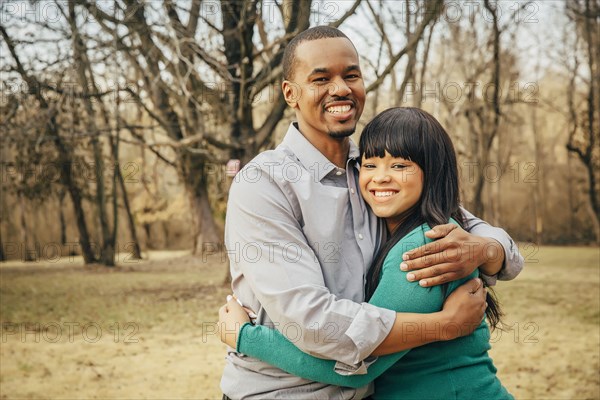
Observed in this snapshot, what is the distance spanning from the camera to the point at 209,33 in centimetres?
926

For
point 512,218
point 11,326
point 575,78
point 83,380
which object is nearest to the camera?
point 83,380

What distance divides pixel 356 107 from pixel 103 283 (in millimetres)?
9862

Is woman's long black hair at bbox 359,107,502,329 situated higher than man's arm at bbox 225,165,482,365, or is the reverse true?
woman's long black hair at bbox 359,107,502,329

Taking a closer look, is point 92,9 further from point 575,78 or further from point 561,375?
point 575,78

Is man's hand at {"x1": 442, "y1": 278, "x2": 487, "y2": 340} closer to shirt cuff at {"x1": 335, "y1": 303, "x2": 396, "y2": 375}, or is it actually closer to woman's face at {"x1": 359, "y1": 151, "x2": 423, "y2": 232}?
shirt cuff at {"x1": 335, "y1": 303, "x2": 396, "y2": 375}

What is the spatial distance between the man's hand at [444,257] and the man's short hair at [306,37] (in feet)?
2.47

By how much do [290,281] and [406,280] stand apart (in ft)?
1.10

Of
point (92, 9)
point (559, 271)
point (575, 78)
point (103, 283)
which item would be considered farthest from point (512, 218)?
point (92, 9)

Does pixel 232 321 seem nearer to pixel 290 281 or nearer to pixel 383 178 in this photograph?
pixel 290 281

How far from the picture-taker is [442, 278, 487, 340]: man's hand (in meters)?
1.88

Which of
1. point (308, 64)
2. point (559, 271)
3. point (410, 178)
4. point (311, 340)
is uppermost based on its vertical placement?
point (308, 64)

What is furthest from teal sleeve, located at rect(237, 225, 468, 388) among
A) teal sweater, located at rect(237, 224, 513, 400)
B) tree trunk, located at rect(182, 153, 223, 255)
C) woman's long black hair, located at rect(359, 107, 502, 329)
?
tree trunk, located at rect(182, 153, 223, 255)

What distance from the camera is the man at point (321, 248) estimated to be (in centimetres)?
181

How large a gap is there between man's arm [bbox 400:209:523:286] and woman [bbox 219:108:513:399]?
4cm
